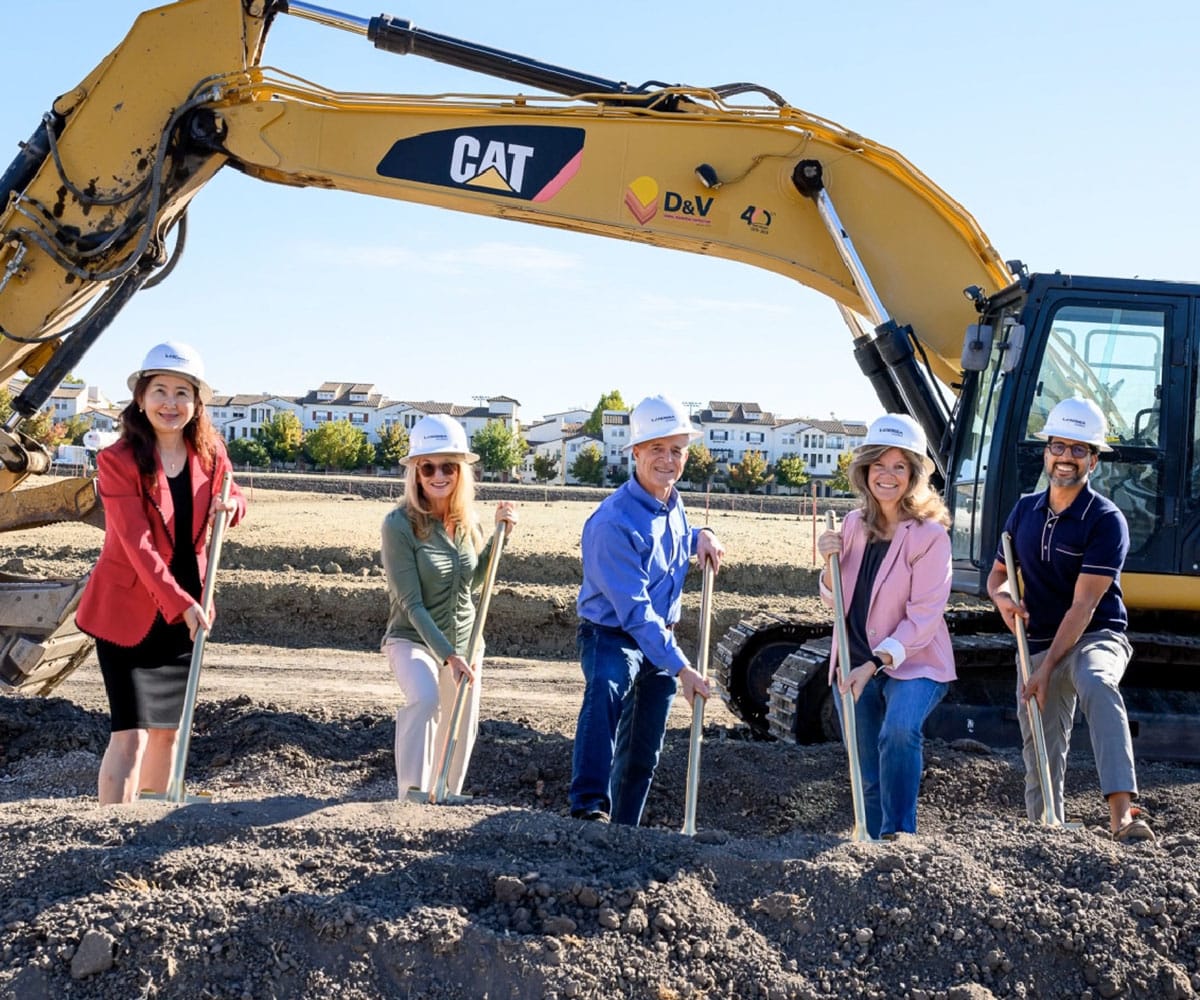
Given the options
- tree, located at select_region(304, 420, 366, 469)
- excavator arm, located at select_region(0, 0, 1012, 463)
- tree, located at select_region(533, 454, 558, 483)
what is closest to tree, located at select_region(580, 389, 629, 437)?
tree, located at select_region(533, 454, 558, 483)

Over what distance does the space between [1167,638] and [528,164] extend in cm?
484

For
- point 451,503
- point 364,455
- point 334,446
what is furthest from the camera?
point 364,455

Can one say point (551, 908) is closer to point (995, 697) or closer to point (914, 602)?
point (914, 602)

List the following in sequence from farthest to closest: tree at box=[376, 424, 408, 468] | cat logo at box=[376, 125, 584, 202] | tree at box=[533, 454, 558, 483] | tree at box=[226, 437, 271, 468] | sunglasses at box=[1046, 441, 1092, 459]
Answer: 1. tree at box=[533, 454, 558, 483]
2. tree at box=[376, 424, 408, 468]
3. tree at box=[226, 437, 271, 468]
4. cat logo at box=[376, 125, 584, 202]
5. sunglasses at box=[1046, 441, 1092, 459]

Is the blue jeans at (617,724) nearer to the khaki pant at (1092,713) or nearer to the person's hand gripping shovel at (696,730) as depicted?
the person's hand gripping shovel at (696,730)

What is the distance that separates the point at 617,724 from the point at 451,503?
1187 mm

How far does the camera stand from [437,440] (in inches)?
217

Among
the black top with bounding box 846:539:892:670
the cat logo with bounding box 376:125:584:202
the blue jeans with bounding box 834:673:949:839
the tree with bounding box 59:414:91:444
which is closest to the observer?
the blue jeans with bounding box 834:673:949:839

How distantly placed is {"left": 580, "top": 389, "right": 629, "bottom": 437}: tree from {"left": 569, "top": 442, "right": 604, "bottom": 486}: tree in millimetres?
13861

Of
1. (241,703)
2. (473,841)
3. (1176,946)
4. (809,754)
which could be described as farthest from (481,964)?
(241,703)

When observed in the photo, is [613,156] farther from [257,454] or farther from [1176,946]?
[257,454]

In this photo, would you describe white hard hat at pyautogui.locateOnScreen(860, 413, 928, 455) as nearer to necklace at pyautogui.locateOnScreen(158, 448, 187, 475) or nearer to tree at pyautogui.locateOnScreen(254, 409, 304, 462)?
necklace at pyautogui.locateOnScreen(158, 448, 187, 475)

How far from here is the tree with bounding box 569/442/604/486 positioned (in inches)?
3364

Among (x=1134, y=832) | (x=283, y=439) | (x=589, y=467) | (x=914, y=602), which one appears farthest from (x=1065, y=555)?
(x=283, y=439)
